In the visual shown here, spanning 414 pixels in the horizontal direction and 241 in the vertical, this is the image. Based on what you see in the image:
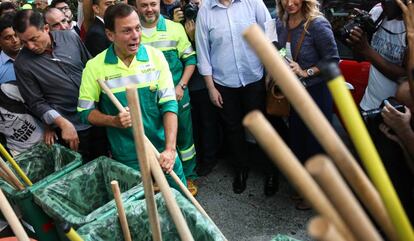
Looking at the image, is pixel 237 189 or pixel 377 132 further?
pixel 237 189

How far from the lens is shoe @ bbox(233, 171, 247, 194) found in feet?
11.4

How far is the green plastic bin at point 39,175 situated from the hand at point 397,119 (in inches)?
67.3

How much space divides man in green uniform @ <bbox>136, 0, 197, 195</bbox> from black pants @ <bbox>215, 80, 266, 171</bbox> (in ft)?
0.93

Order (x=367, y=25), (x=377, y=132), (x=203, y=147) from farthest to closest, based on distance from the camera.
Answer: (x=203, y=147)
(x=367, y=25)
(x=377, y=132)

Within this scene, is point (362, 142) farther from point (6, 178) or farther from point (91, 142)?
point (91, 142)

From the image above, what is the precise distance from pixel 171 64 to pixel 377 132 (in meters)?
1.61

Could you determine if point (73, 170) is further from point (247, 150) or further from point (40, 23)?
point (247, 150)

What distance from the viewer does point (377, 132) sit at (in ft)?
7.68

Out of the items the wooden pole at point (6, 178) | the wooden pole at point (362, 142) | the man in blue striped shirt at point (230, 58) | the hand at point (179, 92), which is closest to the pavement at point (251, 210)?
the man in blue striped shirt at point (230, 58)

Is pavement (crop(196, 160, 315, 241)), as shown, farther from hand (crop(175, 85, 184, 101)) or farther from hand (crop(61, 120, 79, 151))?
hand (crop(61, 120, 79, 151))


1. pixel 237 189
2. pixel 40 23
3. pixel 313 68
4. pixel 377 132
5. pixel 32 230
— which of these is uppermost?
pixel 40 23

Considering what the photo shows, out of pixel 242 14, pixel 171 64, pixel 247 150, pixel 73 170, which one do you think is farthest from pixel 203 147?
pixel 73 170

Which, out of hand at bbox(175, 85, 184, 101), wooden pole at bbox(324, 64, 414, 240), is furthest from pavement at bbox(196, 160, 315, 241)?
wooden pole at bbox(324, 64, 414, 240)

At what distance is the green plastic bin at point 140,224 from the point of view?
1777 millimetres
